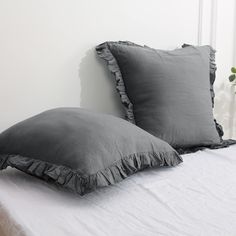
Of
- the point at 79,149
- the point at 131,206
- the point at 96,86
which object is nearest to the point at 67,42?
the point at 96,86

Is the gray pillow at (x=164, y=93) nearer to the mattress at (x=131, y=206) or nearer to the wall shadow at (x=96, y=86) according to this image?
the wall shadow at (x=96, y=86)

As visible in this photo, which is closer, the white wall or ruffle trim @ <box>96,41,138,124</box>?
the white wall

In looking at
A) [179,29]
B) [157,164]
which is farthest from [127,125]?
[179,29]

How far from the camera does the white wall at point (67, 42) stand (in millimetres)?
1479

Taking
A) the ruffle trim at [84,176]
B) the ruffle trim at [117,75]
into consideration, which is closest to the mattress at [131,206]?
the ruffle trim at [84,176]

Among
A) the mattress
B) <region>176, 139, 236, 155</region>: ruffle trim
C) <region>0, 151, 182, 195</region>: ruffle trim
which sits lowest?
<region>176, 139, 236, 155</region>: ruffle trim

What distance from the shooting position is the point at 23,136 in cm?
114

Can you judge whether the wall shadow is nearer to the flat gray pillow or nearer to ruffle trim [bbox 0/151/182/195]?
the flat gray pillow

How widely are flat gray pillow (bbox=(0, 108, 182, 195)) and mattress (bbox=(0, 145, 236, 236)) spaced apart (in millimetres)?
45

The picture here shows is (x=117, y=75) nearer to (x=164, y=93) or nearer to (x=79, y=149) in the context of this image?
(x=164, y=93)

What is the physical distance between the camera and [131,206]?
3.17ft

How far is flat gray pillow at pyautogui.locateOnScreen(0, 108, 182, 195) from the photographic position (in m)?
1.00

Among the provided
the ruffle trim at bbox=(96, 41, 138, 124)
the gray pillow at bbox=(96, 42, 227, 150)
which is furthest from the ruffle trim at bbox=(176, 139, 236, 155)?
the ruffle trim at bbox=(96, 41, 138, 124)

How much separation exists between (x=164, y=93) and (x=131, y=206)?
667 millimetres
